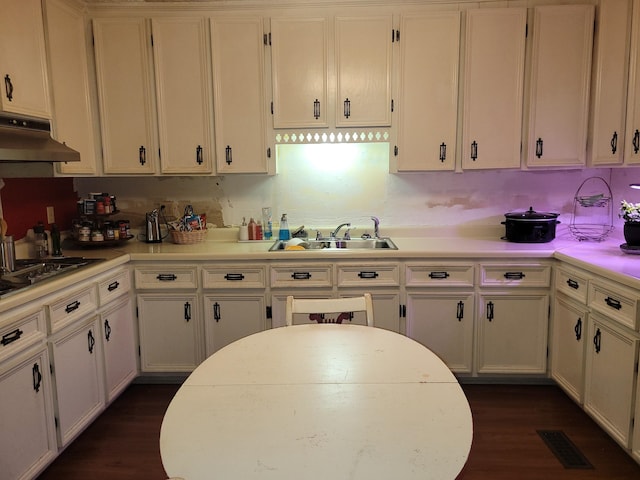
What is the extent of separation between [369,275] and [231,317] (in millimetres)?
939

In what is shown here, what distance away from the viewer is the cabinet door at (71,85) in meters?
2.73

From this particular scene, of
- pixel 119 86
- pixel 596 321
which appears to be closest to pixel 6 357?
pixel 119 86

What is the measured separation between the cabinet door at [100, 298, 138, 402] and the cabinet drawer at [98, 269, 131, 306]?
0.07 m

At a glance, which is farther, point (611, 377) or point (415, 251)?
point (415, 251)

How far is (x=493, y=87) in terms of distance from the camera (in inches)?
121

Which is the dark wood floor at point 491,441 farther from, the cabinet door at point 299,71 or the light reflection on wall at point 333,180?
the cabinet door at point 299,71

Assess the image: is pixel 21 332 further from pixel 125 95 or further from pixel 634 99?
pixel 634 99

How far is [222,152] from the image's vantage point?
10.5 feet

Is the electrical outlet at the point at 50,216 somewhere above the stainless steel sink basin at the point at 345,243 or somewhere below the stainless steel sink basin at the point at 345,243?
above

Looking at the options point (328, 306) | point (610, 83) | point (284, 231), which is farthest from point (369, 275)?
point (610, 83)

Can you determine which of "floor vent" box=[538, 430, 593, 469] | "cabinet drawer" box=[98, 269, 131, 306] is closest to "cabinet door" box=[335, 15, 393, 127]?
"cabinet drawer" box=[98, 269, 131, 306]

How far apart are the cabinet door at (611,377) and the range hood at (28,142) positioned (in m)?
2.95

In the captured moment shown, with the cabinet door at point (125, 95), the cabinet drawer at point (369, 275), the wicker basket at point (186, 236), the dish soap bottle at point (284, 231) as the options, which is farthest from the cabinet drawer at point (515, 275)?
the cabinet door at point (125, 95)

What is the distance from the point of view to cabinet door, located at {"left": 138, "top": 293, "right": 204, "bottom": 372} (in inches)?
119
